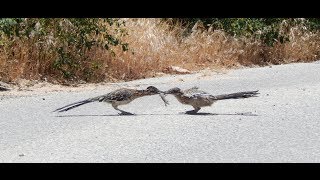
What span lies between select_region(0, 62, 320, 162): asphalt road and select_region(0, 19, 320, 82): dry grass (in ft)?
5.35

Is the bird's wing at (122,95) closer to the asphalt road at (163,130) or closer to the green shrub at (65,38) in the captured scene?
the asphalt road at (163,130)

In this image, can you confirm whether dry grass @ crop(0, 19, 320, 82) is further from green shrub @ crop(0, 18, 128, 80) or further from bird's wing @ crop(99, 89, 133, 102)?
bird's wing @ crop(99, 89, 133, 102)

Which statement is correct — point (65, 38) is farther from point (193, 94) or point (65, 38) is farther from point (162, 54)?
point (193, 94)

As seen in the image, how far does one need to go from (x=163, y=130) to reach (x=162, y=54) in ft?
27.4

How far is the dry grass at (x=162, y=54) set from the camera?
13.6 meters

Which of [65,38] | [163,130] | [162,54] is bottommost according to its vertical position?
[162,54]

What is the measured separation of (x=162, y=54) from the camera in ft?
54.1

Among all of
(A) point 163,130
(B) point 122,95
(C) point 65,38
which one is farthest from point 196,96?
(C) point 65,38

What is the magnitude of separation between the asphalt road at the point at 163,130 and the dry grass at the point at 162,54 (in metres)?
1.63

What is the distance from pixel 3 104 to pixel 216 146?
462 cm

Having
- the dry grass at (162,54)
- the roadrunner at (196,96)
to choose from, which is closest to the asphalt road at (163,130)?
the roadrunner at (196,96)
